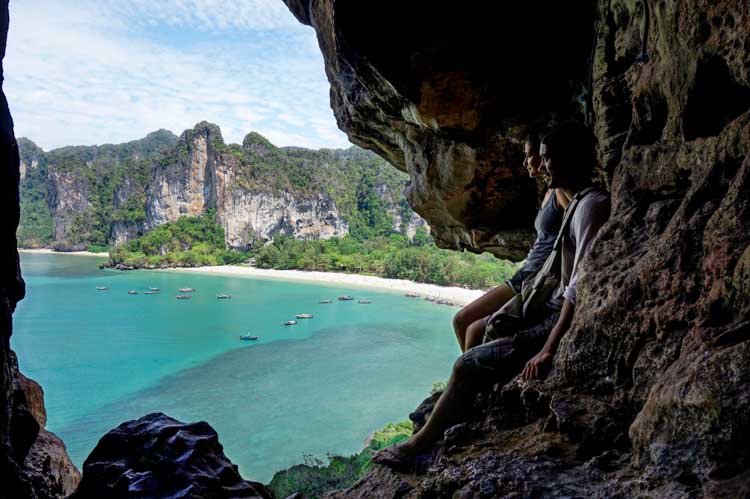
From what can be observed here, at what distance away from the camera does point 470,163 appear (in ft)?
14.6

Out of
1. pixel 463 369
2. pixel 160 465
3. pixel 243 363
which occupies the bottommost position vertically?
pixel 243 363

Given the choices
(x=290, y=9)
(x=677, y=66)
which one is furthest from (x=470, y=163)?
(x=677, y=66)

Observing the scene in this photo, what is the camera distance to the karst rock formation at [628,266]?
119 cm

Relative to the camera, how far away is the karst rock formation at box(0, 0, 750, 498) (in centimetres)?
119

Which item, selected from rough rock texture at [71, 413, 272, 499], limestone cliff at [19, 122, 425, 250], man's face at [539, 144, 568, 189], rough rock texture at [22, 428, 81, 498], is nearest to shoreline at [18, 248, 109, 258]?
limestone cliff at [19, 122, 425, 250]

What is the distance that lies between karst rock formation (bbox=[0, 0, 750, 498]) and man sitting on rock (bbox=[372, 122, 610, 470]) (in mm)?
94

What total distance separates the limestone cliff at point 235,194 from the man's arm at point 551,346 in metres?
50.6

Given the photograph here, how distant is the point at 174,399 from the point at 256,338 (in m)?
7.74

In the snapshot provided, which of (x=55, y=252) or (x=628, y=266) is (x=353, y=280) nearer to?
(x=628, y=266)

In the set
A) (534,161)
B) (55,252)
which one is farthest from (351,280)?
(55,252)

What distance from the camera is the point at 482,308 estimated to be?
2.72 meters

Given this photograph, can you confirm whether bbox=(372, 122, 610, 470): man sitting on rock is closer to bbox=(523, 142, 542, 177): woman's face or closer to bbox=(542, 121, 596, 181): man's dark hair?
bbox=(542, 121, 596, 181): man's dark hair

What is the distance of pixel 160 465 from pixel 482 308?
1779 mm

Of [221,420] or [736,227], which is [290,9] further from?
[221,420]
